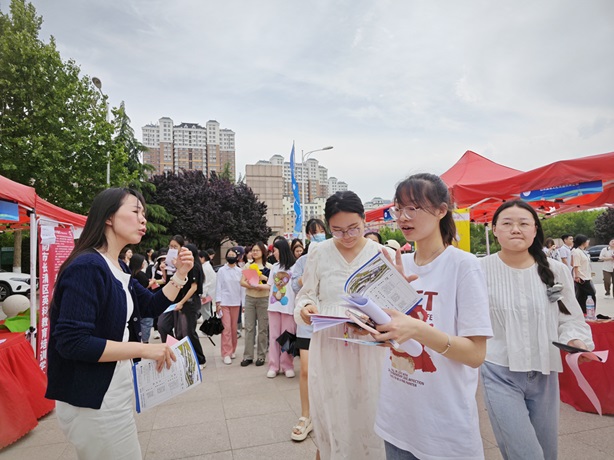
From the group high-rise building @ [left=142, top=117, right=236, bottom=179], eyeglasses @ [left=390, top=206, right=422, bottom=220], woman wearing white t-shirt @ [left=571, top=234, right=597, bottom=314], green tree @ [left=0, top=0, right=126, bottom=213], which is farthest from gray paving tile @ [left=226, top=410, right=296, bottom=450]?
high-rise building @ [left=142, top=117, right=236, bottom=179]

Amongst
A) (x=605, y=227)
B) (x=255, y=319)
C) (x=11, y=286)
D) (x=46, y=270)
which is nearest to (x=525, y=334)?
(x=255, y=319)

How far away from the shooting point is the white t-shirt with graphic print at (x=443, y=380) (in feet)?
4.40

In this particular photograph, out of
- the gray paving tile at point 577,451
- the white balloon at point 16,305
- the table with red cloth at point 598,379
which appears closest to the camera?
the gray paving tile at point 577,451

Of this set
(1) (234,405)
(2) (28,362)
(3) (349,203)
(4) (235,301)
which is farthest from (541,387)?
(4) (235,301)

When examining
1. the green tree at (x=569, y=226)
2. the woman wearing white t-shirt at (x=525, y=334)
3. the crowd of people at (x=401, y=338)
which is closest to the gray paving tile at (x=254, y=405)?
the crowd of people at (x=401, y=338)

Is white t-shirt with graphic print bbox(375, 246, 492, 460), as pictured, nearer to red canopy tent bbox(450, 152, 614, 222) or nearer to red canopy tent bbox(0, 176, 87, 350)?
red canopy tent bbox(450, 152, 614, 222)

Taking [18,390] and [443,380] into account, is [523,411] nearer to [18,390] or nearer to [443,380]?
[443,380]

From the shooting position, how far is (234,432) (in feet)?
11.2

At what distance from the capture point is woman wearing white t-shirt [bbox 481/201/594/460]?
6.11ft

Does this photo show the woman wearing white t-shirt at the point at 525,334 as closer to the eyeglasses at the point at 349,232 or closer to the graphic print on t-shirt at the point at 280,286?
the eyeglasses at the point at 349,232

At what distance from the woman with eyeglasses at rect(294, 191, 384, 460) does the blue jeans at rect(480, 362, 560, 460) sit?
0.61m

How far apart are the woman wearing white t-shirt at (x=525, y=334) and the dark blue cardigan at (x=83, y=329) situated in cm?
189

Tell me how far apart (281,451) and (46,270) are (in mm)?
3590

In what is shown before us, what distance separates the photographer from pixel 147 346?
63.7 inches
